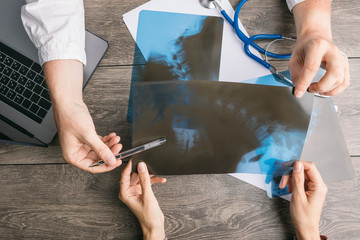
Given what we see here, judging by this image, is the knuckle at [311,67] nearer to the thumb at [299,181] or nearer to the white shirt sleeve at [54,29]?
the thumb at [299,181]

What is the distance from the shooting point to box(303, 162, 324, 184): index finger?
0.63m

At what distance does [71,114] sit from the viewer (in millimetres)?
563

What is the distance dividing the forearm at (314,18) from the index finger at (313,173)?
309mm

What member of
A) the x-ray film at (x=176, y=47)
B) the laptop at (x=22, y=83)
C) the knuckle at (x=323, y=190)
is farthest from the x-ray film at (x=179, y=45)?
the knuckle at (x=323, y=190)

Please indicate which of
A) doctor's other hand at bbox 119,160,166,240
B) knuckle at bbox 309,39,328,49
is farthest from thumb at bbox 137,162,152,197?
knuckle at bbox 309,39,328,49

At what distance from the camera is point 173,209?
26.4 inches

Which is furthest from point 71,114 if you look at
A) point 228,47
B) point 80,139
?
point 228,47

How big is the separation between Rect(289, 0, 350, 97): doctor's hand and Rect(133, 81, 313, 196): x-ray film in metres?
0.07

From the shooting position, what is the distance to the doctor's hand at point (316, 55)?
547 mm

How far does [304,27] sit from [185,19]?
0.98ft

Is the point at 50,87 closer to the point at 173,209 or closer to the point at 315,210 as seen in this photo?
the point at 173,209

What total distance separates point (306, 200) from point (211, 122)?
30cm

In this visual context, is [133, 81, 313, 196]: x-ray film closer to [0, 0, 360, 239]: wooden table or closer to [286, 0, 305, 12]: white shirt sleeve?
[0, 0, 360, 239]: wooden table

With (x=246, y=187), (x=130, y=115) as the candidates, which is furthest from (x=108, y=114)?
(x=246, y=187)
